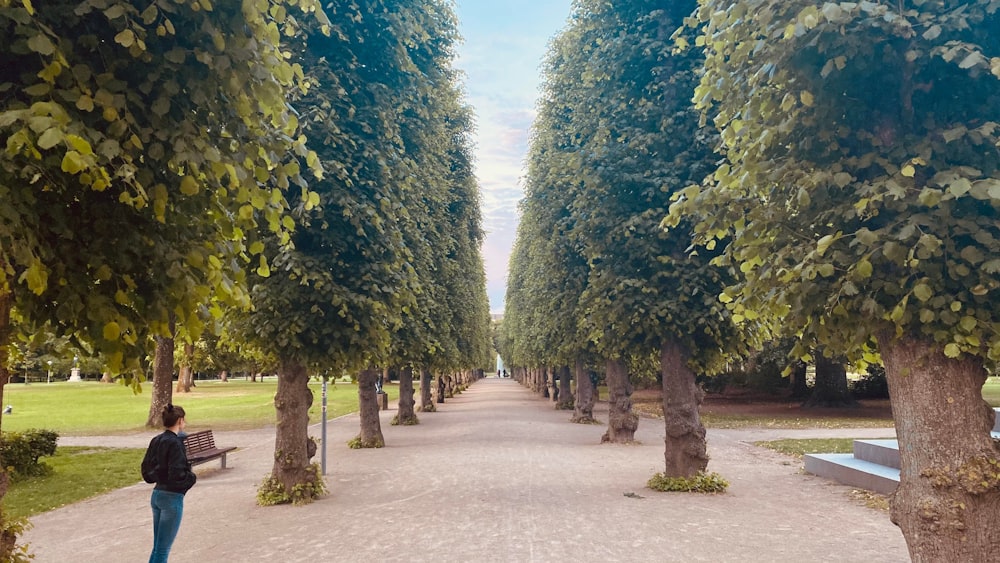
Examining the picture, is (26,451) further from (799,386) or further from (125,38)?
(799,386)

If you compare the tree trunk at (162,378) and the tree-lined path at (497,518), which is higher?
the tree trunk at (162,378)

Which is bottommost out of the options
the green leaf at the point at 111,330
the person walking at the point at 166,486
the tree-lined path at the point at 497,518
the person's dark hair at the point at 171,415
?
the tree-lined path at the point at 497,518

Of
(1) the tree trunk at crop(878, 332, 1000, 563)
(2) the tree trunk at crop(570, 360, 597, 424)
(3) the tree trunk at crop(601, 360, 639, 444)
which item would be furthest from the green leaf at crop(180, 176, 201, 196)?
(2) the tree trunk at crop(570, 360, 597, 424)

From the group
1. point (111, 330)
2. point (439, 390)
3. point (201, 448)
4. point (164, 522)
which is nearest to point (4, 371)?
point (111, 330)

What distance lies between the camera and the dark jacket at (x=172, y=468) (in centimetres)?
649

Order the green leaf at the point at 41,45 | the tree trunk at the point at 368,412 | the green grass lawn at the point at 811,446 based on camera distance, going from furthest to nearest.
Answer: the tree trunk at the point at 368,412
the green grass lawn at the point at 811,446
the green leaf at the point at 41,45

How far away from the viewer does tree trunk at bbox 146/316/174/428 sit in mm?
23812

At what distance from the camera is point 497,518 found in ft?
30.9

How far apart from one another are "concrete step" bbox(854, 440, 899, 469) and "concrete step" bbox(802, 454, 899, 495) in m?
0.09

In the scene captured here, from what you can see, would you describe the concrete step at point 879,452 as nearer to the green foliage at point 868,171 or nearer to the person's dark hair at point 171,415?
the green foliage at point 868,171

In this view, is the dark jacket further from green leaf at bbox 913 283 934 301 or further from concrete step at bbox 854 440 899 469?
concrete step at bbox 854 440 899 469

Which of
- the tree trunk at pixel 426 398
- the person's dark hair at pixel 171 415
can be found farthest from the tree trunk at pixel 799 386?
the person's dark hair at pixel 171 415

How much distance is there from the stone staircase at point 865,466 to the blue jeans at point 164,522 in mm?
10164

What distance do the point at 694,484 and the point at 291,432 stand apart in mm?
6691
